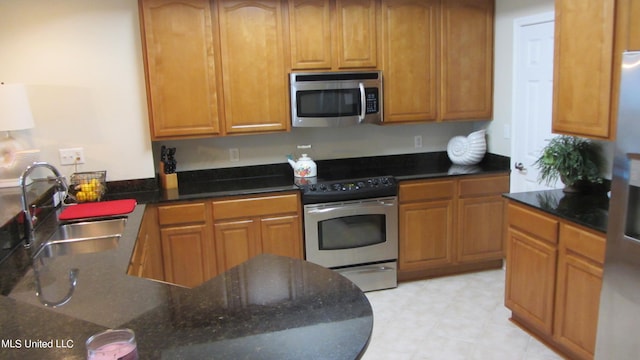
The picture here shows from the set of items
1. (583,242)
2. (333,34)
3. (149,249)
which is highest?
(333,34)

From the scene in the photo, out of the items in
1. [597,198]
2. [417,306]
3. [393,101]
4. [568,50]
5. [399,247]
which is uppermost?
[568,50]

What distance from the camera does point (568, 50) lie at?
2.80m

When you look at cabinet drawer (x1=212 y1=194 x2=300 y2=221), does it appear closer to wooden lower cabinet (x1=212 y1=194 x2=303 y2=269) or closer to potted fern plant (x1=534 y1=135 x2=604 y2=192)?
wooden lower cabinet (x1=212 y1=194 x2=303 y2=269)

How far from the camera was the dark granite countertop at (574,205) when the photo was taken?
2.55m

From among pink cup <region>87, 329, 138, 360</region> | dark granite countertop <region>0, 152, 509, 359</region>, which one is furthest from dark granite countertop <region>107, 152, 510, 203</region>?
pink cup <region>87, 329, 138, 360</region>

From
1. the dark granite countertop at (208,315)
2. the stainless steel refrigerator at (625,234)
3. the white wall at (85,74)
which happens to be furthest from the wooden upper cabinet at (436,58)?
the dark granite countertop at (208,315)

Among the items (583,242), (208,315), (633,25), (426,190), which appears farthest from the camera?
(426,190)

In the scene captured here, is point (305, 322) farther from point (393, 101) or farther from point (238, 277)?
point (393, 101)

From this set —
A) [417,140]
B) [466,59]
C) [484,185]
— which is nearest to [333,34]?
[466,59]

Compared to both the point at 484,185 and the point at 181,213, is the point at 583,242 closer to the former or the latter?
the point at 484,185

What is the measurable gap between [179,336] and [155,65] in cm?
258

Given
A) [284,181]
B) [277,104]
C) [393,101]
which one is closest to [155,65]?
[277,104]

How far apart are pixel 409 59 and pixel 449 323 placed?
207 centimetres

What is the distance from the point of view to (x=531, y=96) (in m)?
3.78
